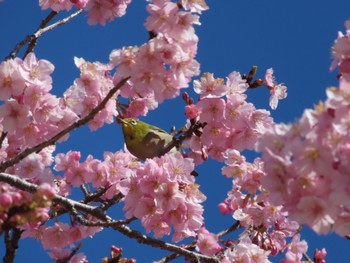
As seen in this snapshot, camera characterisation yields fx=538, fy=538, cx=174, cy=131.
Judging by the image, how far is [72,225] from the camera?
14.2 ft

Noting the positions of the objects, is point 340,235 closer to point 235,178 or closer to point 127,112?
point 235,178

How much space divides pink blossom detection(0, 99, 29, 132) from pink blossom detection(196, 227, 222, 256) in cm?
172

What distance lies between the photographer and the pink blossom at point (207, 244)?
4.46 metres

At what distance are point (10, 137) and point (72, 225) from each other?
0.88 meters

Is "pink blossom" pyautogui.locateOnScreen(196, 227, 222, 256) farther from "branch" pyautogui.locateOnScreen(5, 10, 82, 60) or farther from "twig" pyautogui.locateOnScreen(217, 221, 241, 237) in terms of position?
"branch" pyautogui.locateOnScreen(5, 10, 82, 60)

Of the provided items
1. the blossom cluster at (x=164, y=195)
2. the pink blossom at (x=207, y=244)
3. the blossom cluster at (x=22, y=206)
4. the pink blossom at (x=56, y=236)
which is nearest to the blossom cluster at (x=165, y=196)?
the blossom cluster at (x=164, y=195)

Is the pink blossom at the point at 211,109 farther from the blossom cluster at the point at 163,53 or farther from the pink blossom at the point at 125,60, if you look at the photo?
the pink blossom at the point at 125,60

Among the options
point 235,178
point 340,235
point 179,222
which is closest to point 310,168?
point 340,235

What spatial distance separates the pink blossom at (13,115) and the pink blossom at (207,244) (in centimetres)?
172

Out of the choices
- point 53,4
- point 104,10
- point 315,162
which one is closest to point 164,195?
point 104,10

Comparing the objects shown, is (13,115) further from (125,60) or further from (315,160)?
(315,160)

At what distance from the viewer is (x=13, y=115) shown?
12.5 ft

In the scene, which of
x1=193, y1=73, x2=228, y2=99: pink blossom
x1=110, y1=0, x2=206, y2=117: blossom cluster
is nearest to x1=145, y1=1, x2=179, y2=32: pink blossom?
x1=110, y1=0, x2=206, y2=117: blossom cluster

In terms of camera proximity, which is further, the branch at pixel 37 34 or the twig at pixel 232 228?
the twig at pixel 232 228
